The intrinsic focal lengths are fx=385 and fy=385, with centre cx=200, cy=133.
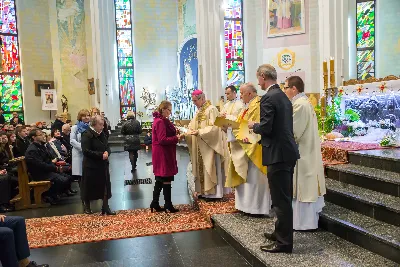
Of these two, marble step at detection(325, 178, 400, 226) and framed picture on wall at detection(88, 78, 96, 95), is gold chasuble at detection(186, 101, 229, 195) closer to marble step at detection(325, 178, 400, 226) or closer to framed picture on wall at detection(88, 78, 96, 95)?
marble step at detection(325, 178, 400, 226)

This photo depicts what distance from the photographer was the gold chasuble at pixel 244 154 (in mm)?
4768

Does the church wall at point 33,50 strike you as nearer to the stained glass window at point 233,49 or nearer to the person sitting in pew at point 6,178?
the stained glass window at point 233,49

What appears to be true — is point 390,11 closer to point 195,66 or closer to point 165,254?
point 195,66

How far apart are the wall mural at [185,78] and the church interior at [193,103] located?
71 mm

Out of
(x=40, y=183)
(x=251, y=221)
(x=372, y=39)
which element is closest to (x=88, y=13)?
(x=372, y=39)

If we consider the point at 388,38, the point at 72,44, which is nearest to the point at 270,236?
the point at 388,38

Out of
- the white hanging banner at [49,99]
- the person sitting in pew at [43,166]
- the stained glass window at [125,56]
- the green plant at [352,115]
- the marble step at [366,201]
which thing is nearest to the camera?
the marble step at [366,201]

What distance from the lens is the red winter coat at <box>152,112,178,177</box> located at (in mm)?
5633

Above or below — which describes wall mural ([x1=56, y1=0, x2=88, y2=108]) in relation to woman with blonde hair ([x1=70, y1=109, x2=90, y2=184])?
above

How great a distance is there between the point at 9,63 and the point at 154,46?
22.7 ft

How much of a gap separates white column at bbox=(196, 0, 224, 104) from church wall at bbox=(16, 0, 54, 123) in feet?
27.9

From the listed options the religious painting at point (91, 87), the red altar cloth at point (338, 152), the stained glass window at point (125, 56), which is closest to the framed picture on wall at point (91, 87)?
the religious painting at point (91, 87)

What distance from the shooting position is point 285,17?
1473cm

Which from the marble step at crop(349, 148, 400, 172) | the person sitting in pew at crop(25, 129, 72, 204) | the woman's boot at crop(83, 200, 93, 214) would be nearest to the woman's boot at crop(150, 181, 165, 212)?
the woman's boot at crop(83, 200, 93, 214)
